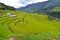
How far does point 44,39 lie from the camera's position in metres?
75.3

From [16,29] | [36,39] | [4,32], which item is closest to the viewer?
[36,39]

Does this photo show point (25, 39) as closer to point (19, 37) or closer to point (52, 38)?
point (19, 37)

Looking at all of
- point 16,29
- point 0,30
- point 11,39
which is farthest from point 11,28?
point 11,39

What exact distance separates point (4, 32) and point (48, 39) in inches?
1043

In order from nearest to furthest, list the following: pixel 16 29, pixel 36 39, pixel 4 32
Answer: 1. pixel 36 39
2. pixel 4 32
3. pixel 16 29

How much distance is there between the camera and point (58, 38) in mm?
78688

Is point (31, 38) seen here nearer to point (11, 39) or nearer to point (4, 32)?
point (11, 39)

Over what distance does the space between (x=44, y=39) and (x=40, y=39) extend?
5.17 feet

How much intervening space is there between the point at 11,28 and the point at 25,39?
34.2 meters

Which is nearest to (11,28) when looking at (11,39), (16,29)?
(16,29)

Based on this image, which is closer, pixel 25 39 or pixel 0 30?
pixel 25 39

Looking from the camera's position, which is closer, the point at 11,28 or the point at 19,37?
the point at 19,37

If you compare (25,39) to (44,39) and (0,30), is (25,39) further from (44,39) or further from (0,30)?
(0,30)

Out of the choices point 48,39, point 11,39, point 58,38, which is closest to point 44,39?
point 48,39
